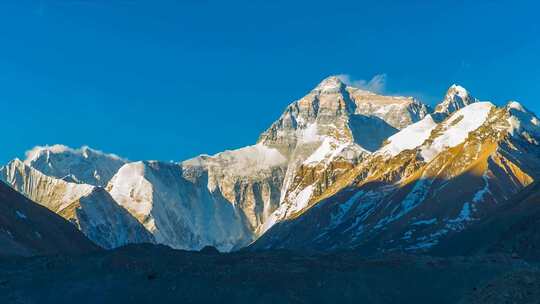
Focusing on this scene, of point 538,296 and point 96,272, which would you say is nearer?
point 538,296

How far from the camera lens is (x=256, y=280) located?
85.0 meters

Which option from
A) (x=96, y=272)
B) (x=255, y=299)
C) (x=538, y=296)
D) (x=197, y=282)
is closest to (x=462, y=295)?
(x=538, y=296)

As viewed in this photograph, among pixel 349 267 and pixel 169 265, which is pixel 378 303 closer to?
pixel 349 267

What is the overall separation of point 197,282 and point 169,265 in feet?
25.8

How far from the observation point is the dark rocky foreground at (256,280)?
80.6 meters

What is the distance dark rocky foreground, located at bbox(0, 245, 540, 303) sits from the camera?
264 ft

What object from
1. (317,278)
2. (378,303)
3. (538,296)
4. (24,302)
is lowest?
(538,296)

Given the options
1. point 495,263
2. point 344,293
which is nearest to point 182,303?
point 344,293

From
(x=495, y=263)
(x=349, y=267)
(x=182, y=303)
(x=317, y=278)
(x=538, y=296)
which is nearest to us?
(x=538, y=296)

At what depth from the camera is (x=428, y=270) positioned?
310ft

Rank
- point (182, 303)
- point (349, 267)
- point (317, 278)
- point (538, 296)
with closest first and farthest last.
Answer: point (538, 296) → point (182, 303) → point (317, 278) → point (349, 267)

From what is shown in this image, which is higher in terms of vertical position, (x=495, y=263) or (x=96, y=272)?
(x=96, y=272)

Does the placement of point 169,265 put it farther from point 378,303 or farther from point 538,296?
point 538,296

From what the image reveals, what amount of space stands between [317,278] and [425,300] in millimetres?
12307
